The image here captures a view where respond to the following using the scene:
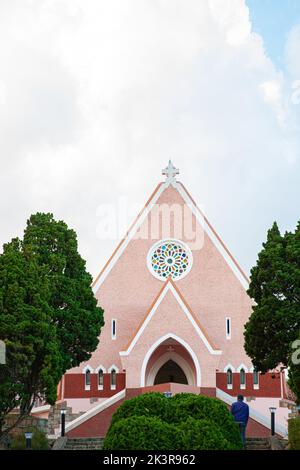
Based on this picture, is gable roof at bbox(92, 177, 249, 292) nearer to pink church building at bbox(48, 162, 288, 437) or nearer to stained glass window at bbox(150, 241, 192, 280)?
pink church building at bbox(48, 162, 288, 437)

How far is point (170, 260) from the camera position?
31.6 metres

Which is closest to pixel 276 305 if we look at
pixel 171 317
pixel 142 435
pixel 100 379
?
pixel 171 317

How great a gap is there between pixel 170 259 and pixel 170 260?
44 mm

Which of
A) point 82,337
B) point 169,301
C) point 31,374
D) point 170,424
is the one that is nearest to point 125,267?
point 169,301

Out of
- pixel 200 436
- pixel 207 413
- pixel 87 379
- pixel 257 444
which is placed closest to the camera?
pixel 200 436

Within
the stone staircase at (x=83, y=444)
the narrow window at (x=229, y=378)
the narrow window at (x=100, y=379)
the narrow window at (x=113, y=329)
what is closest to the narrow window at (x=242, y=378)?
the narrow window at (x=229, y=378)

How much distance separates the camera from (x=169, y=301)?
92.6 ft

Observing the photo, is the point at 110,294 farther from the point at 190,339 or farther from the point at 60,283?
the point at 60,283

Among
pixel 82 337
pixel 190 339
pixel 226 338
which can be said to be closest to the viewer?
pixel 82 337

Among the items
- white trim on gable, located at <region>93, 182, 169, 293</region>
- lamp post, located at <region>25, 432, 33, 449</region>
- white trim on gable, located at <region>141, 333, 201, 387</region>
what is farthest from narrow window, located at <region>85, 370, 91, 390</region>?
lamp post, located at <region>25, 432, 33, 449</region>

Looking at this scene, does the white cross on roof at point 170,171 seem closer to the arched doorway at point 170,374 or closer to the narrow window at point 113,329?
the narrow window at point 113,329

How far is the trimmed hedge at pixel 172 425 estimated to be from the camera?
1254cm

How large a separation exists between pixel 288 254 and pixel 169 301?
7.04m

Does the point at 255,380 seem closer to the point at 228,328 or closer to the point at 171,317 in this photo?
the point at 228,328
